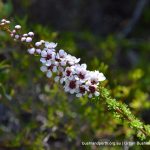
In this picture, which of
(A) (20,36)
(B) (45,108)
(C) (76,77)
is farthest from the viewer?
(B) (45,108)

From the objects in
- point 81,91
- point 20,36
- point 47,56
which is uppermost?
point 20,36

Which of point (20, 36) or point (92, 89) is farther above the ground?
point (20, 36)

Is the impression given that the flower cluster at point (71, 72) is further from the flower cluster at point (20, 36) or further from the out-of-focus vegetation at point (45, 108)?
the out-of-focus vegetation at point (45, 108)

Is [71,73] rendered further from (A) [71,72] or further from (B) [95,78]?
(B) [95,78]

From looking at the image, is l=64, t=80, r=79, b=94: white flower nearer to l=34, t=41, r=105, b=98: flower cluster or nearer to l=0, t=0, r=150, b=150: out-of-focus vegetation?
l=34, t=41, r=105, b=98: flower cluster

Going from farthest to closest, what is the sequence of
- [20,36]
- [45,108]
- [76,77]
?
[45,108], [20,36], [76,77]

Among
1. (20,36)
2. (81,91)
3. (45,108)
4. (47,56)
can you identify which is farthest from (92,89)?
(45,108)

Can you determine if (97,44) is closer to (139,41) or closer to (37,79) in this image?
(139,41)

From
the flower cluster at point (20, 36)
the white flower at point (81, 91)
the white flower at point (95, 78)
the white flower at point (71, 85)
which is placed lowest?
the white flower at point (81, 91)

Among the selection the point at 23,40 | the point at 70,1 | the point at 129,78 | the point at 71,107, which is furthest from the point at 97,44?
the point at 23,40

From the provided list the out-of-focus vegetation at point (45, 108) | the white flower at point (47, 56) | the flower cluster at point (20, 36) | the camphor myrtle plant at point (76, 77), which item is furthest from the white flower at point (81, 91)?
the out-of-focus vegetation at point (45, 108)

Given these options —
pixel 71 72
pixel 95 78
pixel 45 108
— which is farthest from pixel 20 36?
pixel 45 108

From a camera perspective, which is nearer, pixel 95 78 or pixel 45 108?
pixel 95 78
